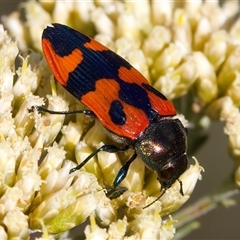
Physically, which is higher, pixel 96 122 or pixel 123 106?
pixel 123 106

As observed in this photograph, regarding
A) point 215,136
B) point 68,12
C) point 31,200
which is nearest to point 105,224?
point 31,200

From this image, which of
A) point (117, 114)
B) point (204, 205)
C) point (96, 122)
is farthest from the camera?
point (204, 205)

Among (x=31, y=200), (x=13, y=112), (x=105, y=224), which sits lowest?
(x=105, y=224)

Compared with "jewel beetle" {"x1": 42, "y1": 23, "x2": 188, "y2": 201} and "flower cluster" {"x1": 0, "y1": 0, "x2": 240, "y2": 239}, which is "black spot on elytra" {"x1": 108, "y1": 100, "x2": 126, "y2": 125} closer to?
"jewel beetle" {"x1": 42, "y1": 23, "x2": 188, "y2": 201}

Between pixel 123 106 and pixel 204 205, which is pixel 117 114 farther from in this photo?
pixel 204 205

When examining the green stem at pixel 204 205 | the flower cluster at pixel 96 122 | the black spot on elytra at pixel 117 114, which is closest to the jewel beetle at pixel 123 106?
the black spot on elytra at pixel 117 114

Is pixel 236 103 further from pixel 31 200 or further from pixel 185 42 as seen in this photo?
pixel 31 200

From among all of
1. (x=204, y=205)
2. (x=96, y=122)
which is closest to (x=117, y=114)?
(x=96, y=122)
